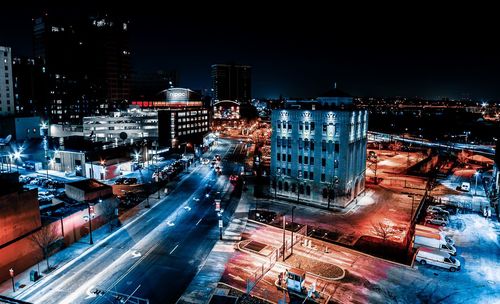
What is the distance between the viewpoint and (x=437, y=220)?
5100 cm

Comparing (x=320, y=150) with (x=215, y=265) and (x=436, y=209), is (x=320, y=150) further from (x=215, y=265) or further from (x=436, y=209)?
(x=215, y=265)

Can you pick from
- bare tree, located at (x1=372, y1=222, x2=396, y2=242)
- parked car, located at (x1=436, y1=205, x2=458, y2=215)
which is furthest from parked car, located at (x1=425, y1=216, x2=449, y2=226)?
bare tree, located at (x1=372, y1=222, x2=396, y2=242)

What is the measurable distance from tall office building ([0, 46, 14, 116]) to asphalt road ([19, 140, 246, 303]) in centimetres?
10155

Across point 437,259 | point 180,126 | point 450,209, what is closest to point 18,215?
point 437,259

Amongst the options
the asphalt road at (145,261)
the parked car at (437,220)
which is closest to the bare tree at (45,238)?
the asphalt road at (145,261)

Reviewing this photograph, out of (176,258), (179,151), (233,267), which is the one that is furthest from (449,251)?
(179,151)

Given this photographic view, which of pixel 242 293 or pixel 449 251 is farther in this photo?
pixel 449 251

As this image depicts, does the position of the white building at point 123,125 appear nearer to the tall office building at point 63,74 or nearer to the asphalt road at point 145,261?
the tall office building at point 63,74

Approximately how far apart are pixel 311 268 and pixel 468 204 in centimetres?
3963

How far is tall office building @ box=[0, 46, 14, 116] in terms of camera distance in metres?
124

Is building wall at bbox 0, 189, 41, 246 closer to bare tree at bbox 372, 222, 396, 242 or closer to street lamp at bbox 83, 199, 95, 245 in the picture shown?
street lamp at bbox 83, 199, 95, 245

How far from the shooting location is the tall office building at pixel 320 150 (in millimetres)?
57031

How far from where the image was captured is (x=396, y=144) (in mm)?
137500

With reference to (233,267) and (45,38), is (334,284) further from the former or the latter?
(45,38)
